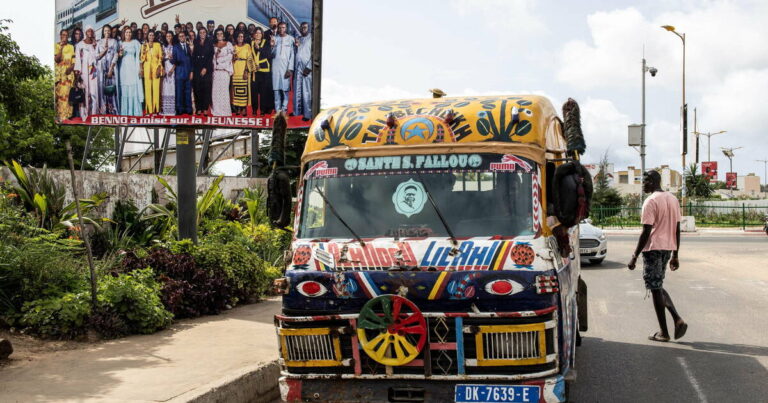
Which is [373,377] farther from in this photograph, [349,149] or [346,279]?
[349,149]

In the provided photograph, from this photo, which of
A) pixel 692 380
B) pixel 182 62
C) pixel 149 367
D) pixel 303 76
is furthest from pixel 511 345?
pixel 182 62

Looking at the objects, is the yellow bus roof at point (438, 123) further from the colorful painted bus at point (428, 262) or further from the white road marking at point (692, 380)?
the white road marking at point (692, 380)

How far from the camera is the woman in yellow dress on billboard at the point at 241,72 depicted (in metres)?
13.8

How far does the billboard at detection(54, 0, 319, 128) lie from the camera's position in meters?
13.7

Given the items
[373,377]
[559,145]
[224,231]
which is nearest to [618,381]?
[559,145]

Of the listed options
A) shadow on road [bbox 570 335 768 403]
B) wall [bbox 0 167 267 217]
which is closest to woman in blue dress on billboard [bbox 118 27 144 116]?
wall [bbox 0 167 267 217]

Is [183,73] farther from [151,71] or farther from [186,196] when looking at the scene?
[186,196]

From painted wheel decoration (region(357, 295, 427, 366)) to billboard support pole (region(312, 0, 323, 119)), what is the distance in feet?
22.9

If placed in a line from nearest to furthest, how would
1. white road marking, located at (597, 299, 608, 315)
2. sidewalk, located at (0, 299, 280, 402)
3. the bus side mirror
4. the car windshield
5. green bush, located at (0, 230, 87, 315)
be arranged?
the car windshield
sidewalk, located at (0, 299, 280, 402)
the bus side mirror
green bush, located at (0, 230, 87, 315)
white road marking, located at (597, 299, 608, 315)

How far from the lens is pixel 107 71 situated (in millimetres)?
14203

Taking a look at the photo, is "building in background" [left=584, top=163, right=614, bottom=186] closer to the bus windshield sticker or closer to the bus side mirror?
the bus windshield sticker

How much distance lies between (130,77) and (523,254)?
1060cm

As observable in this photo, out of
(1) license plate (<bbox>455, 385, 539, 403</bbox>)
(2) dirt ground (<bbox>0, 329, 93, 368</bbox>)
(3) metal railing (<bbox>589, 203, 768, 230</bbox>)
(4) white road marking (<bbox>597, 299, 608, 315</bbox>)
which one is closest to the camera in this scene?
(1) license plate (<bbox>455, 385, 539, 403</bbox>)

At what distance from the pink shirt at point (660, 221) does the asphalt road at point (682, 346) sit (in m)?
1.18
